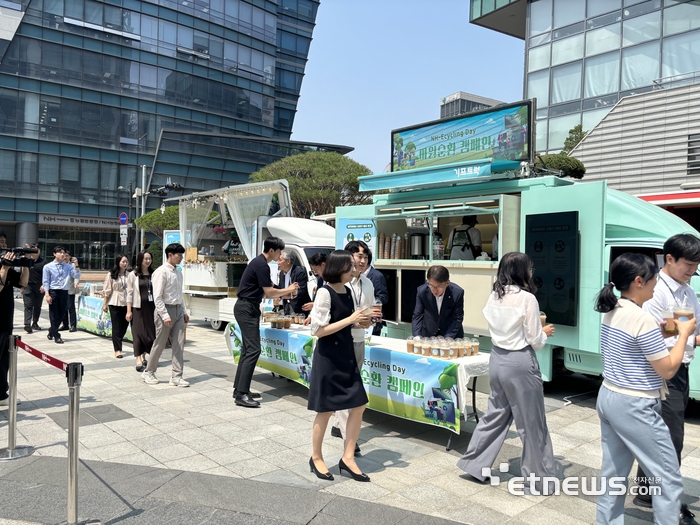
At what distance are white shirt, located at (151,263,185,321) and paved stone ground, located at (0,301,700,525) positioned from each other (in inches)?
42.4

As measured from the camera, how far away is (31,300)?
12359 mm

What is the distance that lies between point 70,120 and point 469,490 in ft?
132

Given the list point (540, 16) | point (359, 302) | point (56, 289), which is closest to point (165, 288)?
point (359, 302)

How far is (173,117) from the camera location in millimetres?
41156

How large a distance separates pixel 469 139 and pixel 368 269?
108 inches

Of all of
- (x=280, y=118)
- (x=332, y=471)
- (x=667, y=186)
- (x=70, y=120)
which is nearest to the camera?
(x=332, y=471)

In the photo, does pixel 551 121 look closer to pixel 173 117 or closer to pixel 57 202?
pixel 173 117

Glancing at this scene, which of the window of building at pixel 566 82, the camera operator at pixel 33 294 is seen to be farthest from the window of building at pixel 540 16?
the camera operator at pixel 33 294

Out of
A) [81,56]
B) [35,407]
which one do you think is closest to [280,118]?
[81,56]

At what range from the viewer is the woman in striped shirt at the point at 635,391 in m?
2.81

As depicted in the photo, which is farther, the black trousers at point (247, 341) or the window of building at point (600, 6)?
the window of building at point (600, 6)

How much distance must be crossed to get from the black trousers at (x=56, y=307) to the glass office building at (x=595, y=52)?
56.3 ft

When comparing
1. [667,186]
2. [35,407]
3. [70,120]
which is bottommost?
[35,407]

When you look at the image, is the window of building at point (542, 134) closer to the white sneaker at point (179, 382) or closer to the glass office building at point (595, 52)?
the glass office building at point (595, 52)
